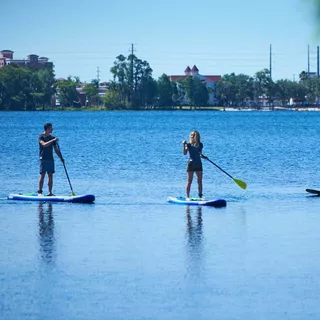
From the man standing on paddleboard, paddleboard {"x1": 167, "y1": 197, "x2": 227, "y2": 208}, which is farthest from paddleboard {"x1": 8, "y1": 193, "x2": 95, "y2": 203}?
paddleboard {"x1": 167, "y1": 197, "x2": 227, "y2": 208}

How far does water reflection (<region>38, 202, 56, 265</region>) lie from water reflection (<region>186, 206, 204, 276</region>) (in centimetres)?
205

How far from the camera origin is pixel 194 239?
60.9 feet

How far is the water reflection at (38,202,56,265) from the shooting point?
1667 cm

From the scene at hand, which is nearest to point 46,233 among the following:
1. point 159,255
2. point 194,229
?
point 194,229

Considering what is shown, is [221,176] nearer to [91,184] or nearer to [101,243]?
[91,184]

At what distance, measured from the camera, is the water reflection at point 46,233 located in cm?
1667

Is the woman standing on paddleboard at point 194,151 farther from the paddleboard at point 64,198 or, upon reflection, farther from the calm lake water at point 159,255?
the paddleboard at point 64,198

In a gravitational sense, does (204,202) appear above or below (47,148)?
below

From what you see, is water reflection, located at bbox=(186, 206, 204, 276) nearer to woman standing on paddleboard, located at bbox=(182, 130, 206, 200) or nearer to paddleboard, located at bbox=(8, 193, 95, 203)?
woman standing on paddleboard, located at bbox=(182, 130, 206, 200)

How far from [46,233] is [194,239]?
2641 millimetres

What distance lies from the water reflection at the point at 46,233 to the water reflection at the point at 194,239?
205 cm

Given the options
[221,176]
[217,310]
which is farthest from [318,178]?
[217,310]

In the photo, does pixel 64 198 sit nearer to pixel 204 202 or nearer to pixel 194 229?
pixel 204 202

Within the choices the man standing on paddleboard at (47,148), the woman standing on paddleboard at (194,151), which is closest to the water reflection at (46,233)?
the man standing on paddleboard at (47,148)
